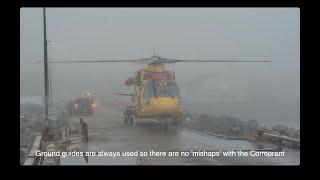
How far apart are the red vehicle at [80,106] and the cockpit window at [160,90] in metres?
0.79

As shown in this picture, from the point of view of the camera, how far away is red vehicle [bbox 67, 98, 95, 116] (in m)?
8.29

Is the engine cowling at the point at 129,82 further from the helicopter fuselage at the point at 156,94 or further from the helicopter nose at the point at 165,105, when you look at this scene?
the helicopter nose at the point at 165,105

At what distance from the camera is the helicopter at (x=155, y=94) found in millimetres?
8508

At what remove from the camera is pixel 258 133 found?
8.51 m

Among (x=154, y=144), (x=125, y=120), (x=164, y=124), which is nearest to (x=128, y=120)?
(x=125, y=120)

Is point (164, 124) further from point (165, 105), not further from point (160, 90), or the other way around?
point (160, 90)

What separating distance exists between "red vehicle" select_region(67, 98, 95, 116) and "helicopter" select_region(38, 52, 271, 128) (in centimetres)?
47

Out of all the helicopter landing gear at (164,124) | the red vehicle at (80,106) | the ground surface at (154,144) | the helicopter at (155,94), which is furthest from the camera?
the helicopter landing gear at (164,124)

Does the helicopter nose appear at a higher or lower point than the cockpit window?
lower

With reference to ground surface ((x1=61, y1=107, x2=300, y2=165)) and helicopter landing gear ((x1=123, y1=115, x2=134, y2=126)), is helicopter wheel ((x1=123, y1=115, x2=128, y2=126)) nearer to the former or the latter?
helicopter landing gear ((x1=123, y1=115, x2=134, y2=126))

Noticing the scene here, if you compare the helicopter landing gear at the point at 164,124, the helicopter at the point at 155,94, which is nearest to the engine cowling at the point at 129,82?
the helicopter at the point at 155,94

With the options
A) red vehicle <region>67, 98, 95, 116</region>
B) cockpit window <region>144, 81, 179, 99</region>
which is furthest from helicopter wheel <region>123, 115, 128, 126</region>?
red vehicle <region>67, 98, 95, 116</region>
